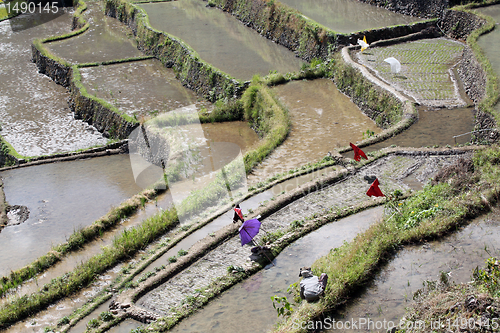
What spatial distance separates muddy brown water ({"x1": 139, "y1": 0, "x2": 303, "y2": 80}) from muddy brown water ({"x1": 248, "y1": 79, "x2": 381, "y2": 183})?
2.67 meters

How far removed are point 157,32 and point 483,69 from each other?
1501cm

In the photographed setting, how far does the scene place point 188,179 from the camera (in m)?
11.7

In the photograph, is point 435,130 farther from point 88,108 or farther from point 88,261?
point 88,108

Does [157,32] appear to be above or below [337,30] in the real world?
below

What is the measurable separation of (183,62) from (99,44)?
7.42 meters

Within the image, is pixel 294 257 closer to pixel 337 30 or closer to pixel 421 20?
pixel 337 30

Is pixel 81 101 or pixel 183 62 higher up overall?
pixel 183 62

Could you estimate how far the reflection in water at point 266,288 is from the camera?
637 cm

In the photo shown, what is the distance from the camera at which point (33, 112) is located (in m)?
18.8

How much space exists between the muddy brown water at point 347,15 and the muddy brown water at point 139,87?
23.0 ft

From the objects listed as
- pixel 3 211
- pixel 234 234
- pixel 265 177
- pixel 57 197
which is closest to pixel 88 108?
pixel 57 197

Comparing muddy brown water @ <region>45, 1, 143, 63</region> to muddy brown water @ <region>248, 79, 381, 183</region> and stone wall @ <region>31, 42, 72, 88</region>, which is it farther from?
muddy brown water @ <region>248, 79, 381, 183</region>

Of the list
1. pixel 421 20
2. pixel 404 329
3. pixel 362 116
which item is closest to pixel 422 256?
pixel 404 329

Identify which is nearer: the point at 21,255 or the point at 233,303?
the point at 233,303
